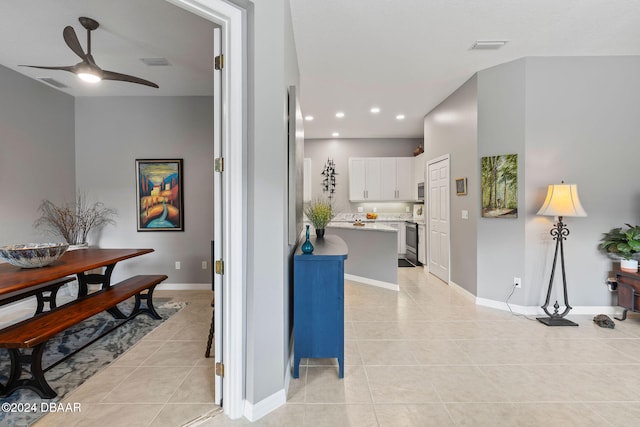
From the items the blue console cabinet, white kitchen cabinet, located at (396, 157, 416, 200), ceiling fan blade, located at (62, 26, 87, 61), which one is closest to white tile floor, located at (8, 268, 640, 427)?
the blue console cabinet

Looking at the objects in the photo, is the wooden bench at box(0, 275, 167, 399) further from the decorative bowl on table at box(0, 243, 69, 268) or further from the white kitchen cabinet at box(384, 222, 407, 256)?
the white kitchen cabinet at box(384, 222, 407, 256)

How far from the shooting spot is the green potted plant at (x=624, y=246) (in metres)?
2.94

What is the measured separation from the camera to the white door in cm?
446

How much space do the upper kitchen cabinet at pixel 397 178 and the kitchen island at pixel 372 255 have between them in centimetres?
261

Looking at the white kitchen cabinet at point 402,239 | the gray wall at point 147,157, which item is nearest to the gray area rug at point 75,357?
the gray wall at point 147,157

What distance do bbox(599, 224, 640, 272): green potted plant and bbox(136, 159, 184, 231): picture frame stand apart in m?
5.31

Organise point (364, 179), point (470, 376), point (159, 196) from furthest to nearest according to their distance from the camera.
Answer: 1. point (364, 179)
2. point (159, 196)
3. point (470, 376)

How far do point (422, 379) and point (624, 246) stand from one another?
274cm

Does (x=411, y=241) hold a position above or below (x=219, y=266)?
below

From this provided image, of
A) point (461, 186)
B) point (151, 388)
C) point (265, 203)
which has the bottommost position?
point (151, 388)

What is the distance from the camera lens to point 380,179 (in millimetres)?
6871

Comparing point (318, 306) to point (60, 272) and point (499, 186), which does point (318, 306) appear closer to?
point (60, 272)

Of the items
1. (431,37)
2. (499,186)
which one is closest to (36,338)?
(431,37)

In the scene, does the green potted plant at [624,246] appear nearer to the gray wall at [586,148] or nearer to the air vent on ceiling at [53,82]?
the gray wall at [586,148]
